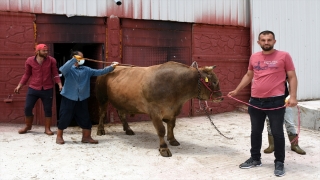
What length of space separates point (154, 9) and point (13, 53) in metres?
3.32

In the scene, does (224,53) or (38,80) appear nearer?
(38,80)

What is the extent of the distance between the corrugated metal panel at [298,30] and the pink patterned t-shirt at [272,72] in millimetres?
4894

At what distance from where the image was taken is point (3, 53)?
688cm

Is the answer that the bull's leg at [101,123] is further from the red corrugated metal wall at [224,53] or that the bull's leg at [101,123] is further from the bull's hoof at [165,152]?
the red corrugated metal wall at [224,53]

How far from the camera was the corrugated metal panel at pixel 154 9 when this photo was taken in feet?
22.9

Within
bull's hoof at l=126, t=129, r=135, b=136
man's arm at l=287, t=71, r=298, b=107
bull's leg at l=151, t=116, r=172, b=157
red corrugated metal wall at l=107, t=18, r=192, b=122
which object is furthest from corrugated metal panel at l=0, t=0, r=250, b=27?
man's arm at l=287, t=71, r=298, b=107

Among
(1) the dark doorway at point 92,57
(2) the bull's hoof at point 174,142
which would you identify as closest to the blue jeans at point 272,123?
(2) the bull's hoof at point 174,142

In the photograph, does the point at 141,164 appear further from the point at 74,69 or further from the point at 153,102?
the point at 74,69

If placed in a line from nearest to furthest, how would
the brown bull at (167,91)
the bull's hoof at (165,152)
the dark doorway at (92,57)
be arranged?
the bull's hoof at (165,152), the brown bull at (167,91), the dark doorway at (92,57)

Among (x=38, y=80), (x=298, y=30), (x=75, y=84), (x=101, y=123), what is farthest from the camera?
(x=298, y=30)

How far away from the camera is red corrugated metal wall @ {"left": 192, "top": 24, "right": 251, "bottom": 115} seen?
27.9ft

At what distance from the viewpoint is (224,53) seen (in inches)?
348

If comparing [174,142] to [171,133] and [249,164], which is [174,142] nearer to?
[171,133]

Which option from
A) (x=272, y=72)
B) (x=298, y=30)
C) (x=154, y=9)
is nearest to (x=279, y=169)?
(x=272, y=72)
